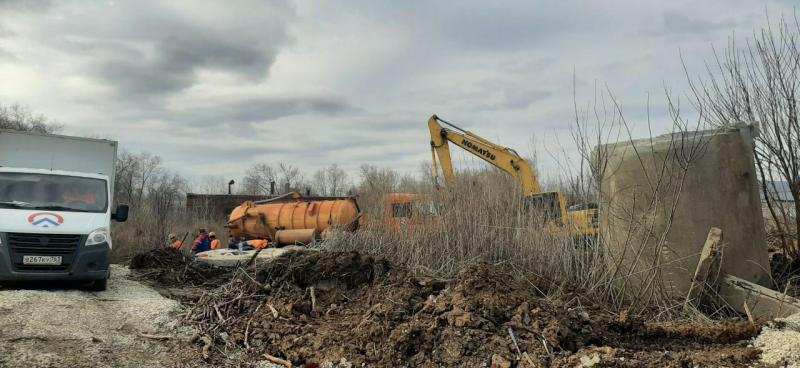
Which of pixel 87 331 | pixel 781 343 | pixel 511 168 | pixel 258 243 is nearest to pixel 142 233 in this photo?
pixel 258 243

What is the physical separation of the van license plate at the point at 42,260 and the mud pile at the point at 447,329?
9.17 ft

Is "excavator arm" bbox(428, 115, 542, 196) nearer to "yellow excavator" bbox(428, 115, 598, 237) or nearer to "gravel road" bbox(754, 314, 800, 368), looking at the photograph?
"yellow excavator" bbox(428, 115, 598, 237)

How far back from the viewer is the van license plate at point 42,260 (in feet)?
27.5

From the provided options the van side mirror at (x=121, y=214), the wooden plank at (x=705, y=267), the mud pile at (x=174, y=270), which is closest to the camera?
the wooden plank at (x=705, y=267)

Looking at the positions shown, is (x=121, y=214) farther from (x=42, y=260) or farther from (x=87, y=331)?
(x=87, y=331)

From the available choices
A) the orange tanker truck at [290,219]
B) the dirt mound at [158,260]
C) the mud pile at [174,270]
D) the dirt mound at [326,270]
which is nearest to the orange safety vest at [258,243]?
the orange tanker truck at [290,219]

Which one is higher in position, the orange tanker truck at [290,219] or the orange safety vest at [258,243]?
the orange tanker truck at [290,219]

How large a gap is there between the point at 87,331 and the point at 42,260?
9.17 feet

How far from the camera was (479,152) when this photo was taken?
572 inches

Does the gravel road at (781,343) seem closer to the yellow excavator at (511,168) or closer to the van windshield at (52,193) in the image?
the yellow excavator at (511,168)

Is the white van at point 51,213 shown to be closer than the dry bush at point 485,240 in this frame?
No

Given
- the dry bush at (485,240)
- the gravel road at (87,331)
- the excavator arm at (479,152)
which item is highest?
the excavator arm at (479,152)

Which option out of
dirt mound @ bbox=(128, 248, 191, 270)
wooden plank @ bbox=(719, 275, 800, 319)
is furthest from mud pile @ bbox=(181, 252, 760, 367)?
dirt mound @ bbox=(128, 248, 191, 270)

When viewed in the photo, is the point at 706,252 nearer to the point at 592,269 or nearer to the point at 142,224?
the point at 592,269
